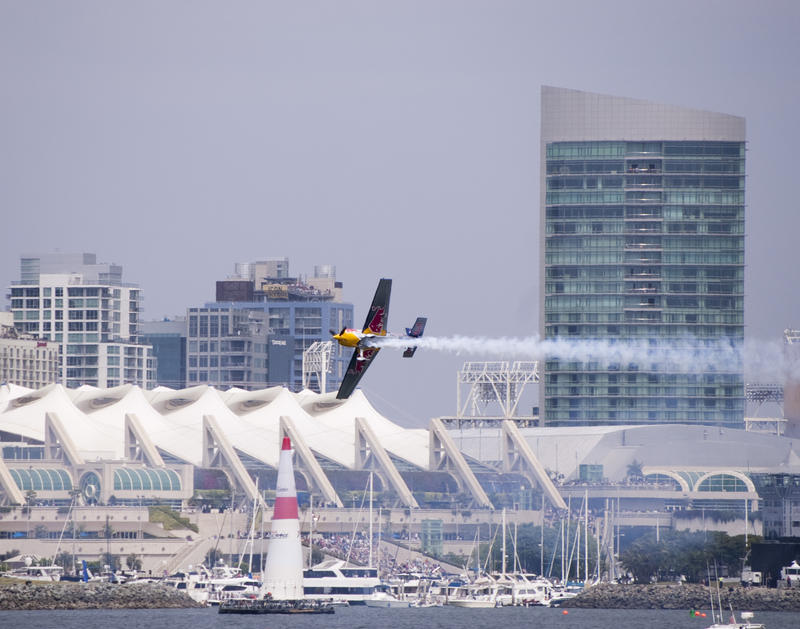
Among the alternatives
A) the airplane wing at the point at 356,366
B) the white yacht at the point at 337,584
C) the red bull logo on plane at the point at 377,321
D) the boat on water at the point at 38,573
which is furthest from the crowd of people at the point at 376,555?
the red bull logo on plane at the point at 377,321

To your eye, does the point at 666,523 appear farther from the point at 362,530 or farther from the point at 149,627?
the point at 149,627

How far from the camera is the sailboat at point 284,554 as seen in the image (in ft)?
330

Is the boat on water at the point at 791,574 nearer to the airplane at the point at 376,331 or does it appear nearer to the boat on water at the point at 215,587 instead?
the boat on water at the point at 215,587

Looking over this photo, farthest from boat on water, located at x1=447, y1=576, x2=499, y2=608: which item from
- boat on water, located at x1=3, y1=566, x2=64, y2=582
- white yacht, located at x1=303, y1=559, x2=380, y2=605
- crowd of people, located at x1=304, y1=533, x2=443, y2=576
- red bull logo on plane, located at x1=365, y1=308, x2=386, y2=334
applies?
red bull logo on plane, located at x1=365, y1=308, x2=386, y2=334

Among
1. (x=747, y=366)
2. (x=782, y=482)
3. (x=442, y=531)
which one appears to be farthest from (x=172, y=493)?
(x=747, y=366)

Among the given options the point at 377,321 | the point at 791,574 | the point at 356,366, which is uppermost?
the point at 377,321

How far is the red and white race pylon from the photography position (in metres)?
100

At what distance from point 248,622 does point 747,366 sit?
3891cm

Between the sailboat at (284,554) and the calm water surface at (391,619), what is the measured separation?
4.86 ft

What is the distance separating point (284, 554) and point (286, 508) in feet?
11.8

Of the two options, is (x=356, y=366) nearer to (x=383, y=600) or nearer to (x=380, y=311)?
(x=380, y=311)

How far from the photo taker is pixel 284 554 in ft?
341

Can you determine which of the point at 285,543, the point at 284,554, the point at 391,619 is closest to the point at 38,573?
the point at 391,619

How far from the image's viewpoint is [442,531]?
191 m
